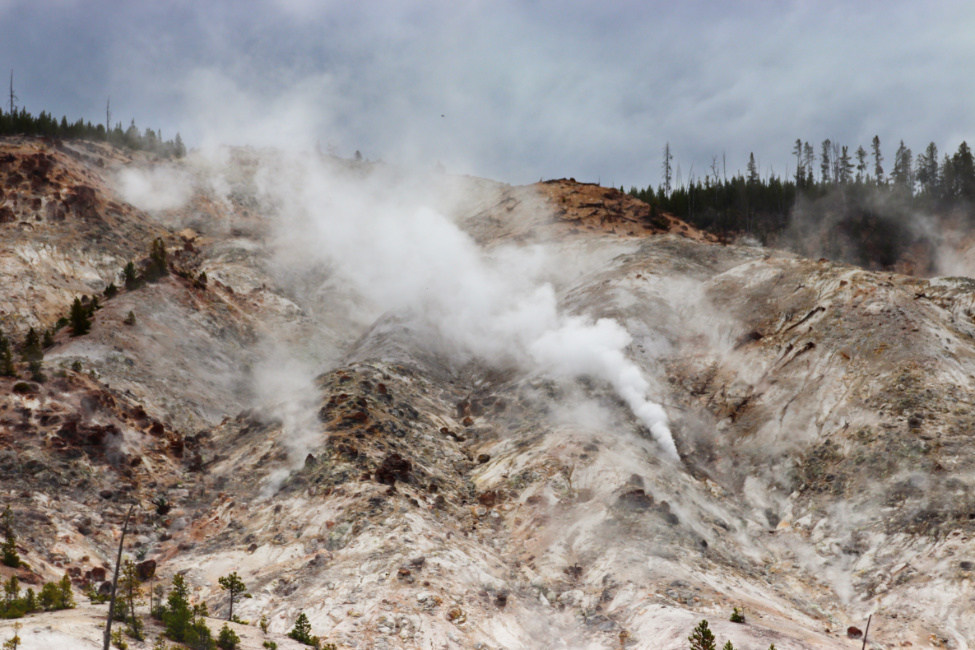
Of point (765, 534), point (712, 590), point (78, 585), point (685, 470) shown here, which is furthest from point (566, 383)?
point (78, 585)

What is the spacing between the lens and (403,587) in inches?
768

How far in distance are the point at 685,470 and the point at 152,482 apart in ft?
72.1

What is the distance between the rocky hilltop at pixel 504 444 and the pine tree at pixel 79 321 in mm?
671

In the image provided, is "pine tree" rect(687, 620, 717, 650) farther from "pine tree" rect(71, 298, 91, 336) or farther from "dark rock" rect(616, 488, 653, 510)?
"pine tree" rect(71, 298, 91, 336)

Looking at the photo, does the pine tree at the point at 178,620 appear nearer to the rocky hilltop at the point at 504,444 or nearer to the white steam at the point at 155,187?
the rocky hilltop at the point at 504,444

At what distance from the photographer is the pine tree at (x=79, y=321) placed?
Answer: 3261 centimetres

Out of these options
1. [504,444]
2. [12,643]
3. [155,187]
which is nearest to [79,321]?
[504,444]

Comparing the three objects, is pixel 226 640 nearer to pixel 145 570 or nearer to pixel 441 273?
pixel 145 570

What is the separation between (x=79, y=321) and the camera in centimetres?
3288

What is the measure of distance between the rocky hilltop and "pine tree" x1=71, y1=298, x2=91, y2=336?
0.67 meters

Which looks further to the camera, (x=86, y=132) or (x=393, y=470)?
(x=86, y=132)

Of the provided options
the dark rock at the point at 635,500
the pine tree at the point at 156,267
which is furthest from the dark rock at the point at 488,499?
the pine tree at the point at 156,267

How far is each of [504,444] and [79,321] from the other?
22.4m

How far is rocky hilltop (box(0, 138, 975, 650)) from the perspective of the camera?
771 inches
